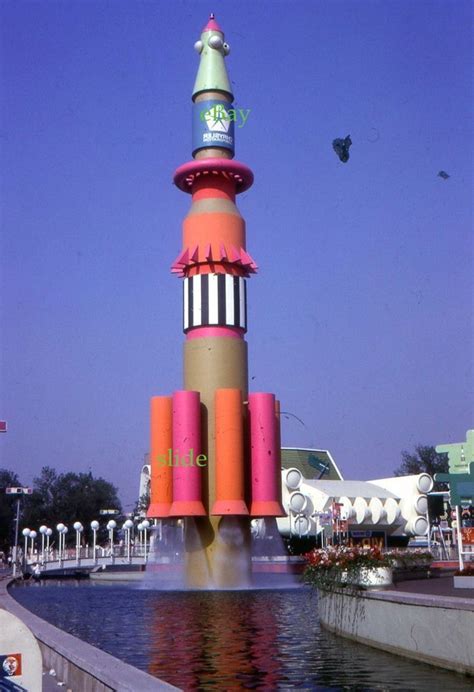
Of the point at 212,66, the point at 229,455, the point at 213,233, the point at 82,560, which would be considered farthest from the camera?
the point at 82,560

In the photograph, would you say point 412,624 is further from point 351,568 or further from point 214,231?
point 214,231

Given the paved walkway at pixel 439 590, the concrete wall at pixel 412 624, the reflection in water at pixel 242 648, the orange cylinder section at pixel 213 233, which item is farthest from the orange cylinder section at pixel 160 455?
the concrete wall at pixel 412 624

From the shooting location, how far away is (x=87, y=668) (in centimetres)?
924

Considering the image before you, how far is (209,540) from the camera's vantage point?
141 ft

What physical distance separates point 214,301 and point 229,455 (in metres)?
7.91

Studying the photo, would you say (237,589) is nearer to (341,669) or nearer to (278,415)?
(278,415)

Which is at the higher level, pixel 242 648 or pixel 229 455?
pixel 229 455

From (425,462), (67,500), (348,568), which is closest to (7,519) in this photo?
(67,500)

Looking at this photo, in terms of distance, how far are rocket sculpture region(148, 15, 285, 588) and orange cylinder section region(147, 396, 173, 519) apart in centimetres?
5

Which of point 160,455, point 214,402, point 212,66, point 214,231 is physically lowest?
point 160,455

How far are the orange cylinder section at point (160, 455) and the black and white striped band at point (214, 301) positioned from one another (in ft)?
14.5

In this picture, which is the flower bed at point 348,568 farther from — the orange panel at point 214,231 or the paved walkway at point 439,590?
the orange panel at point 214,231

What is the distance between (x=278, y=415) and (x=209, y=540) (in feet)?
23.2

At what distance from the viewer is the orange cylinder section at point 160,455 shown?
4269cm
